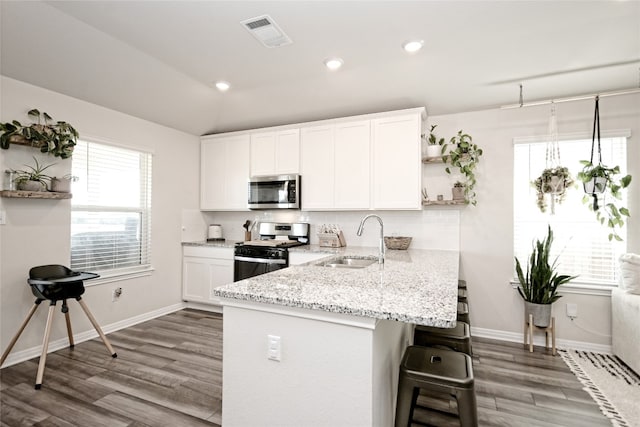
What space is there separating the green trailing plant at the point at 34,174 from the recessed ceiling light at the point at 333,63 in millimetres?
2702

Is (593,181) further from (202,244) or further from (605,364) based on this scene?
(202,244)

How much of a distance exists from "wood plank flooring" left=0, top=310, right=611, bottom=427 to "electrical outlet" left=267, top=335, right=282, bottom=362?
0.94 metres

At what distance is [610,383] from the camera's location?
2.44m

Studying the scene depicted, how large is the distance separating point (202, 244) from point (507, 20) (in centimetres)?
388

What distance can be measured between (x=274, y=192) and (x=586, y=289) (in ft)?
11.2

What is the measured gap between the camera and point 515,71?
110 inches

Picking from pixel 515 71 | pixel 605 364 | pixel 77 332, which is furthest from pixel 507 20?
pixel 77 332

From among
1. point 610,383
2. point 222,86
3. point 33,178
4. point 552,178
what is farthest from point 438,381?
point 33,178

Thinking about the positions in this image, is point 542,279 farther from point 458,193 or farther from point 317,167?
point 317,167

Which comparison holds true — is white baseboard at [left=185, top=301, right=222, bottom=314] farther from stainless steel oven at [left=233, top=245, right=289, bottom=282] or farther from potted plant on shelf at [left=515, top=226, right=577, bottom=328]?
potted plant on shelf at [left=515, top=226, right=577, bottom=328]

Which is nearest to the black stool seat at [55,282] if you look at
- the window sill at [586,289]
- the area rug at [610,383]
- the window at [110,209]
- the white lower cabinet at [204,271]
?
the window at [110,209]

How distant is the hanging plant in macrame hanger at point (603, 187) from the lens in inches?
113

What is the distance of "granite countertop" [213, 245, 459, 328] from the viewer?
1198 mm

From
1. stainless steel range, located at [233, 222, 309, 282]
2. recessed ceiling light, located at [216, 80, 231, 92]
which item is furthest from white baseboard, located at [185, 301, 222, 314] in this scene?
recessed ceiling light, located at [216, 80, 231, 92]
